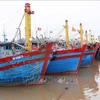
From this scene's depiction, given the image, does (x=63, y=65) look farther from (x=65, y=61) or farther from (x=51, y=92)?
(x=51, y=92)

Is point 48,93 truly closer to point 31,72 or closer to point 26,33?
point 31,72

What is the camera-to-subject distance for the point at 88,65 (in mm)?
22562

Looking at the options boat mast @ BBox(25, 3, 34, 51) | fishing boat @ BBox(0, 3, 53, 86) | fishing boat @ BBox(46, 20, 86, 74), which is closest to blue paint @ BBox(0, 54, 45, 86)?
fishing boat @ BBox(0, 3, 53, 86)

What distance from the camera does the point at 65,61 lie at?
16047 millimetres

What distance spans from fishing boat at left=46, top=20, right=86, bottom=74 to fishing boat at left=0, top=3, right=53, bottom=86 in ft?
10.7

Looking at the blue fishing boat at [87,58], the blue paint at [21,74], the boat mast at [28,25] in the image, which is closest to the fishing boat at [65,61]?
the boat mast at [28,25]

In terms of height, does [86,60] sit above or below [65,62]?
below

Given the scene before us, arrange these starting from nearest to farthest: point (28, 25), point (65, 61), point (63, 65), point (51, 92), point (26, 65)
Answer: point (51, 92) < point (26, 65) < point (28, 25) < point (65, 61) < point (63, 65)

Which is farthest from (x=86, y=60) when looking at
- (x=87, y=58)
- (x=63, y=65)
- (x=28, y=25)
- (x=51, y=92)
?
(x=51, y=92)

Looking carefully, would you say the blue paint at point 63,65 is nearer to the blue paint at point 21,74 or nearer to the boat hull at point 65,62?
the boat hull at point 65,62

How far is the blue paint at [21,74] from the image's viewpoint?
11758 mm

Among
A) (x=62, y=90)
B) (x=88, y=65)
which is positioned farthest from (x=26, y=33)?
(x=88, y=65)

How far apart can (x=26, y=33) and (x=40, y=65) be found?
2069mm

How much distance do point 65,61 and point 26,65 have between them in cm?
496
